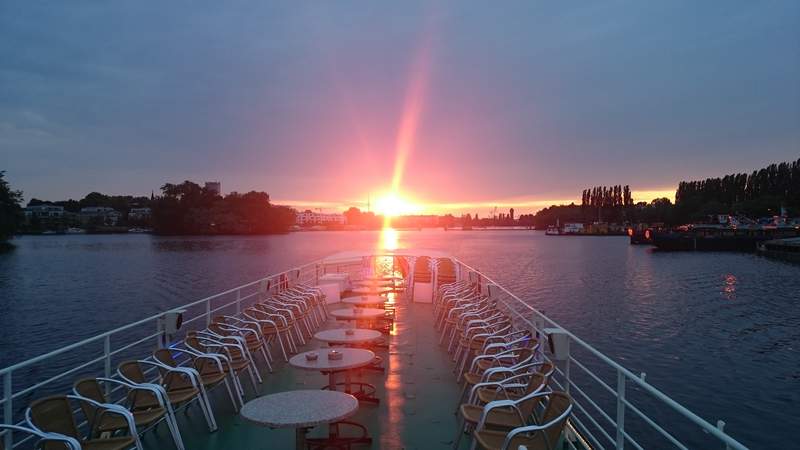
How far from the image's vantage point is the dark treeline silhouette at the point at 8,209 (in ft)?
176

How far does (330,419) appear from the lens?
308 cm

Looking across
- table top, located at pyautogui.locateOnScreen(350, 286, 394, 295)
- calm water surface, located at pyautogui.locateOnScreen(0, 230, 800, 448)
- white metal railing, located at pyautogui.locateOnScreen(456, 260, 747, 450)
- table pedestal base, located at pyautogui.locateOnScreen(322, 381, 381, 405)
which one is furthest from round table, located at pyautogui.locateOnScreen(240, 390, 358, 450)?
calm water surface, located at pyautogui.locateOnScreen(0, 230, 800, 448)

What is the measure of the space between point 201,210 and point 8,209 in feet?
167

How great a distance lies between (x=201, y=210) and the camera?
346ft

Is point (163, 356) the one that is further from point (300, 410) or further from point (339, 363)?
point (300, 410)

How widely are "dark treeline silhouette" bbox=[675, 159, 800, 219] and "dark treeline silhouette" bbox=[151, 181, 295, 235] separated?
10195 centimetres

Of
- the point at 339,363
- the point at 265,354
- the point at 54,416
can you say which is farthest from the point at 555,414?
the point at 265,354

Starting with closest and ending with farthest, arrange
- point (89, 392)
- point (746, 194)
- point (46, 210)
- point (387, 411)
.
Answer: point (89, 392) < point (387, 411) < point (746, 194) < point (46, 210)

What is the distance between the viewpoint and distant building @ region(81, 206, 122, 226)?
153750 millimetres

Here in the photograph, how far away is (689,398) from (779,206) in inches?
4045

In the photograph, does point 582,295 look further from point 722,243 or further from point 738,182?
point 738,182

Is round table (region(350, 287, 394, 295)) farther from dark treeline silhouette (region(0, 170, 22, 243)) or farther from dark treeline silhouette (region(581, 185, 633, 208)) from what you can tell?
dark treeline silhouette (region(581, 185, 633, 208))

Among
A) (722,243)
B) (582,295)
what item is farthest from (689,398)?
(722,243)

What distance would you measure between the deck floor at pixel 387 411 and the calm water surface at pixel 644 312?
24.7 ft
